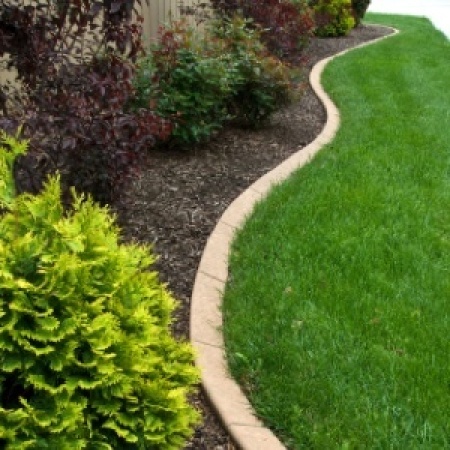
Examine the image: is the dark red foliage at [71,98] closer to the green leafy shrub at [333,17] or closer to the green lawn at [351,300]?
the green lawn at [351,300]

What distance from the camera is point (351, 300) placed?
143 inches

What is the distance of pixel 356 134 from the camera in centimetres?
659

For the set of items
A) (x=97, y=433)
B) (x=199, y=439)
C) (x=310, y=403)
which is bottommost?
(x=199, y=439)

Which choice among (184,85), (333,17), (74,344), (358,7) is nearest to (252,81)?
(184,85)

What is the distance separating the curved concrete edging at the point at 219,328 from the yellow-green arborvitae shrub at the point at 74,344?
1.70 feet

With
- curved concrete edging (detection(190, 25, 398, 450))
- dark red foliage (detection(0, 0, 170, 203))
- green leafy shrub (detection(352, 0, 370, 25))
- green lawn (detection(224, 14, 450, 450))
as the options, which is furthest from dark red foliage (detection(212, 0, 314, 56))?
green leafy shrub (detection(352, 0, 370, 25))

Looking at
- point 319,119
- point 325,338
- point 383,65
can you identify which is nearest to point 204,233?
point 325,338

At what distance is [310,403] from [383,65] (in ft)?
27.4

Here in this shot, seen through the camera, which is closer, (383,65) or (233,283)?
(233,283)

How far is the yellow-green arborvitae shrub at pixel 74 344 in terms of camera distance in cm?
187

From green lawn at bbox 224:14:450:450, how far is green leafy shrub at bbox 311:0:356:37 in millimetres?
7948

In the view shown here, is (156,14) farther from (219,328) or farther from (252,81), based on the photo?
(219,328)

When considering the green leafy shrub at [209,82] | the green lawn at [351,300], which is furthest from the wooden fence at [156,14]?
the green lawn at [351,300]

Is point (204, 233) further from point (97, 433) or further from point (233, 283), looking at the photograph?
point (97, 433)
